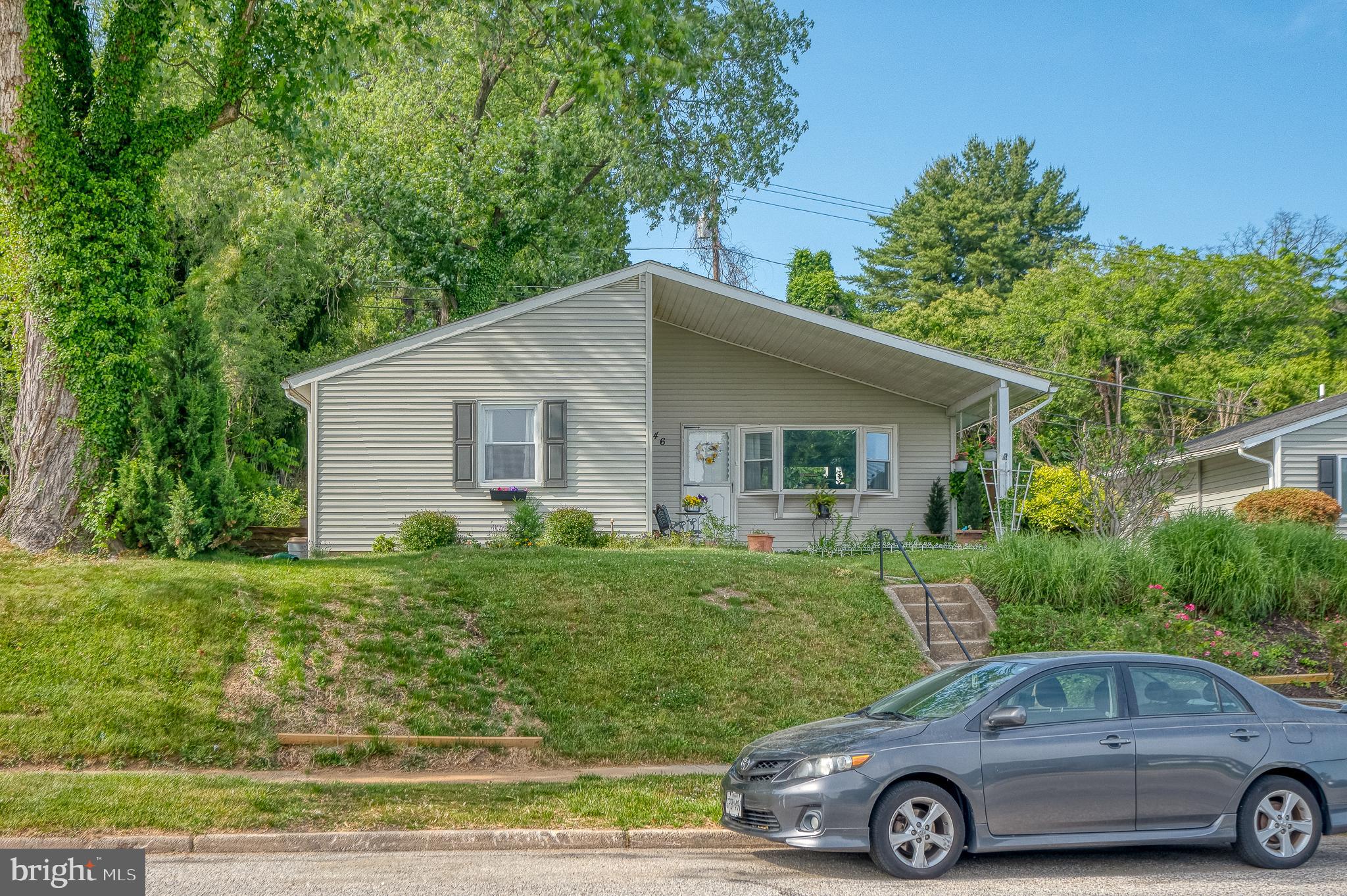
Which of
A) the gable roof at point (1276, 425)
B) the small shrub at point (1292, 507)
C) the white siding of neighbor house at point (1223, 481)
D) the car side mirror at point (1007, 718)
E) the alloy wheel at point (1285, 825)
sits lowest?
the alloy wheel at point (1285, 825)

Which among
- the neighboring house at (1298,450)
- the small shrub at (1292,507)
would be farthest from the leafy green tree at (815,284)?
the small shrub at (1292,507)

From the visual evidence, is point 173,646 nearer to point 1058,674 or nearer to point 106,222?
point 106,222

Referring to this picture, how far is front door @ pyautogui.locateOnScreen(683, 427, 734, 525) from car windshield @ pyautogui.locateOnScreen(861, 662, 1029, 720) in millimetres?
14141

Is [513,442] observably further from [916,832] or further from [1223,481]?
[1223,481]

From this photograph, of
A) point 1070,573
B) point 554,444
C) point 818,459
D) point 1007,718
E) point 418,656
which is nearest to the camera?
point 1007,718

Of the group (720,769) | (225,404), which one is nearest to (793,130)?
(225,404)

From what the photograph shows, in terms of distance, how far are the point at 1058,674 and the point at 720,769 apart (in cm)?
383

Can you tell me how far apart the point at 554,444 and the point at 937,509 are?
312 inches

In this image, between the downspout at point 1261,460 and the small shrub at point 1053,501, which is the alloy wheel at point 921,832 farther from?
the downspout at point 1261,460

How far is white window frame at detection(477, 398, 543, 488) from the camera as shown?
1984 centimetres

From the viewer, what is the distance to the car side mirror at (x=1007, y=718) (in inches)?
285

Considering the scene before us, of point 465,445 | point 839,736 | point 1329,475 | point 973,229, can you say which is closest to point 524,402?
point 465,445

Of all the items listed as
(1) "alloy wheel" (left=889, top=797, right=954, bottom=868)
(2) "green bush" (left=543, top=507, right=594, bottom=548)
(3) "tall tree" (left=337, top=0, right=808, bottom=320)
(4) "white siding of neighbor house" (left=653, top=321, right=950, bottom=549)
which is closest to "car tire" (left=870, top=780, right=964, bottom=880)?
(1) "alloy wheel" (left=889, top=797, right=954, bottom=868)

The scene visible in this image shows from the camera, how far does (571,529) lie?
19.1 m
